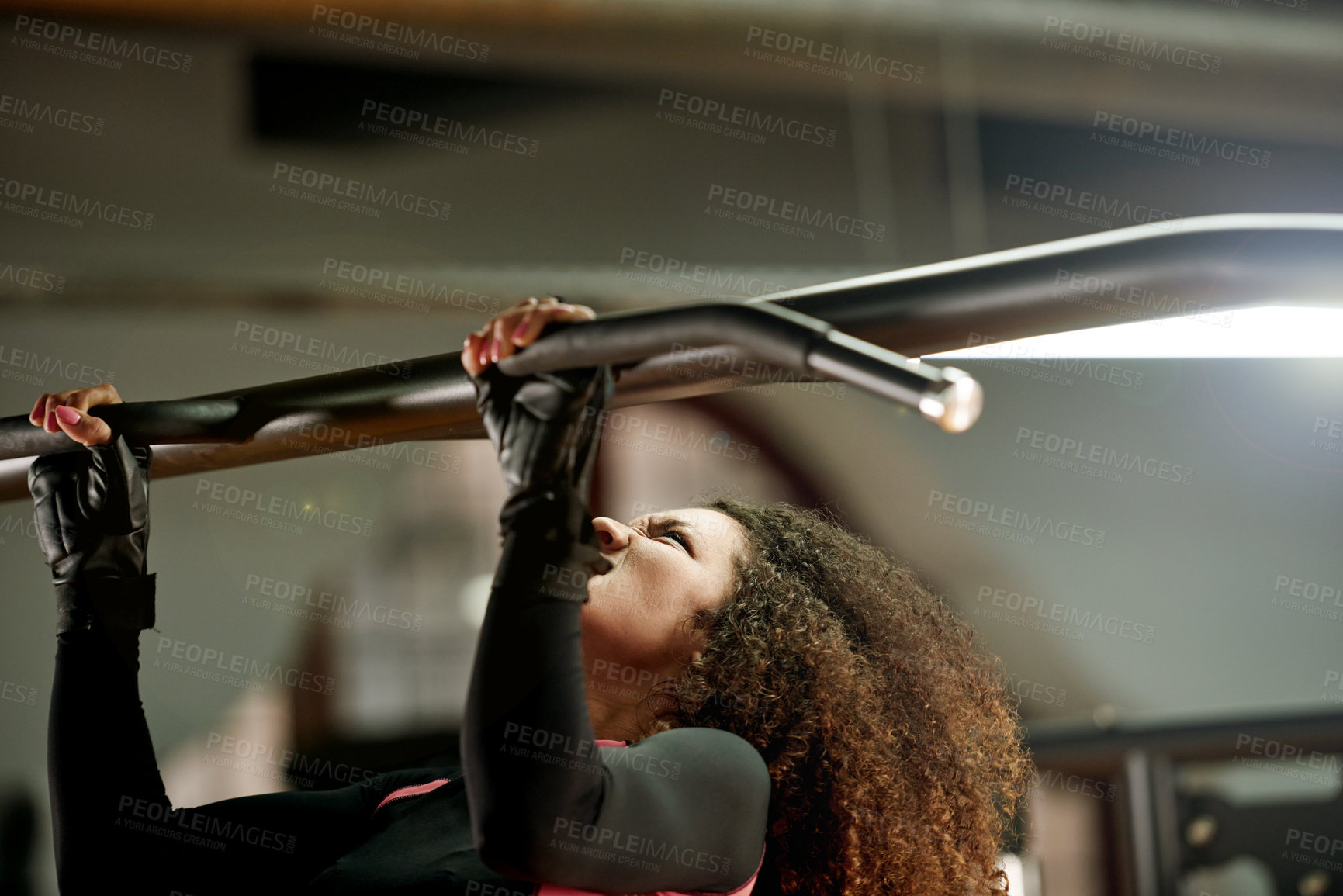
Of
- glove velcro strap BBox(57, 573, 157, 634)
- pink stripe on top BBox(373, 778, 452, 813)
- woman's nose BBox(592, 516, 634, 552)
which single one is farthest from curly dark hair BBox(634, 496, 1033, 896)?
glove velcro strap BBox(57, 573, 157, 634)

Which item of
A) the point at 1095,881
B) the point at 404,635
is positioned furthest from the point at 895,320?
the point at 404,635

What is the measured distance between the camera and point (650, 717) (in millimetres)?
1296

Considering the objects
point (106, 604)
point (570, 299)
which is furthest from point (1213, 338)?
point (570, 299)

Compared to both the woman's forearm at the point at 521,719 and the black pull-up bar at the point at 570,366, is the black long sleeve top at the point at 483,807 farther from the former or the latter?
the black pull-up bar at the point at 570,366

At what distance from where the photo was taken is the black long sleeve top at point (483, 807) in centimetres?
73

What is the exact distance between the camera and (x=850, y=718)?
1235 millimetres

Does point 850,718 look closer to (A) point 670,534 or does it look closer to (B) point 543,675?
(A) point 670,534

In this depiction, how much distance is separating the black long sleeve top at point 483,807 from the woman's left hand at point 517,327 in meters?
0.14

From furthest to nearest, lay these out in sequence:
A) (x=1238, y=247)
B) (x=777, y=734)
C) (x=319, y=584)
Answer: (x=319, y=584) < (x=777, y=734) < (x=1238, y=247)

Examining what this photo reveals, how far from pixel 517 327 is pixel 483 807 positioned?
37 cm

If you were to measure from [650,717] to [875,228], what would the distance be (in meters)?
2.56

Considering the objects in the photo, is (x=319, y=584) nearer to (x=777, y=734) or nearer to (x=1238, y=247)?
(x=777, y=734)

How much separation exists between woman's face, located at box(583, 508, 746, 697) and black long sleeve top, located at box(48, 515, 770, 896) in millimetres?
120

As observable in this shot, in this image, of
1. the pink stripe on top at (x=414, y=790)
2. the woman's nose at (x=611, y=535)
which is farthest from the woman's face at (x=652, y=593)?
the pink stripe on top at (x=414, y=790)
